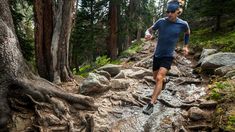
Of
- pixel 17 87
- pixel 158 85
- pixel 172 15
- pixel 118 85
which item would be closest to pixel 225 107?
pixel 158 85

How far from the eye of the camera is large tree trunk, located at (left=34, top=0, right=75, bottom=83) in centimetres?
815

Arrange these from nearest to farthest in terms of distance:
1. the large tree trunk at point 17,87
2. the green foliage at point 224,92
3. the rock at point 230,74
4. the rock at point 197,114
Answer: the large tree trunk at point 17,87 < the rock at point 197,114 < the green foliage at point 224,92 < the rock at point 230,74

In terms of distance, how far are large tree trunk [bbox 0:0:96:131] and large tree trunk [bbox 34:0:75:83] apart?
170 cm

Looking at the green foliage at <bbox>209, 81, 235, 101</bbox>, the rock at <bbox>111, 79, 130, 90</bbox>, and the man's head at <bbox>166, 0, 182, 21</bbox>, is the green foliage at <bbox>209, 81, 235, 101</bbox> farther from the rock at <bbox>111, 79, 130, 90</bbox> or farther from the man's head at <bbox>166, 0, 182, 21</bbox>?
the rock at <bbox>111, 79, 130, 90</bbox>

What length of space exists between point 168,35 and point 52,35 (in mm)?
3421

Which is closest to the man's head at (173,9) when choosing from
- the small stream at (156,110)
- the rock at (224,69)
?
the small stream at (156,110)

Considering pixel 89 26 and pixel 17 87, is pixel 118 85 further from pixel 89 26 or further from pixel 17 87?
pixel 89 26

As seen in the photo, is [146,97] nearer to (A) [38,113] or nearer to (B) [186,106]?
(B) [186,106]

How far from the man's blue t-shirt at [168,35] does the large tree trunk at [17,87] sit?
8.00 feet

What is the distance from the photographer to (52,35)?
828cm

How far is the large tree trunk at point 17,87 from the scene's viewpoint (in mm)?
5832

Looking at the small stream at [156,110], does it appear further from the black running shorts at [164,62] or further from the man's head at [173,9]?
the man's head at [173,9]

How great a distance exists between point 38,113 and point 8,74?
39.9 inches

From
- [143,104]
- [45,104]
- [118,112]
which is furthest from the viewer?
[143,104]
